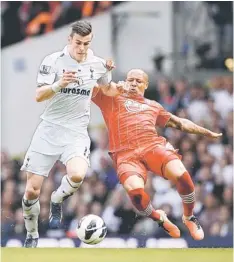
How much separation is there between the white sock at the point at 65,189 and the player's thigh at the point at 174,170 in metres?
1.03

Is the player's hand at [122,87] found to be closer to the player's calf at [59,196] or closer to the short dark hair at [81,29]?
the short dark hair at [81,29]

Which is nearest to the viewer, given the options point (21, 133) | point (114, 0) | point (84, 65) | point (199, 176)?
point (84, 65)

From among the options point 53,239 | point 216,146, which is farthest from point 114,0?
point 53,239

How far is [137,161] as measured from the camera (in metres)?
14.5

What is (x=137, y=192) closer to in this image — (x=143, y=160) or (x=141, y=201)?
(x=141, y=201)

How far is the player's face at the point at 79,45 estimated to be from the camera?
14.1m

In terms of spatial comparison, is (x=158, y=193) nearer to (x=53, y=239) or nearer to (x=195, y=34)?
(x=53, y=239)

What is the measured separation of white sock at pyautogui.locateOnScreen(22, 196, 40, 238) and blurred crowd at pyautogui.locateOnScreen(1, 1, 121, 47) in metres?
4.17

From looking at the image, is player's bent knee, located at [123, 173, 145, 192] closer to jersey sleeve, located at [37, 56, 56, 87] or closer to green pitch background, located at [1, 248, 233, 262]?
green pitch background, located at [1, 248, 233, 262]

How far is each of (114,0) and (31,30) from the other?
1.65 m

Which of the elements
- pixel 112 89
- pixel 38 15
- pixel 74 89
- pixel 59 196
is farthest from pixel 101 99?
pixel 38 15

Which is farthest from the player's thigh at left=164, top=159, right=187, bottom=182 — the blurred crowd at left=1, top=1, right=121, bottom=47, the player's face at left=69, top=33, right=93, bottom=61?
the blurred crowd at left=1, top=1, right=121, bottom=47

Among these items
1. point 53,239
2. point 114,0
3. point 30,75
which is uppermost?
point 114,0

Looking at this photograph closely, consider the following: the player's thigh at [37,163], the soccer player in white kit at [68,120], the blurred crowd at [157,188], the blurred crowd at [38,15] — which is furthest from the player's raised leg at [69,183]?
the blurred crowd at [38,15]
